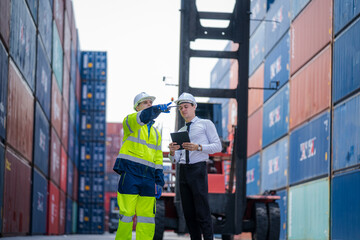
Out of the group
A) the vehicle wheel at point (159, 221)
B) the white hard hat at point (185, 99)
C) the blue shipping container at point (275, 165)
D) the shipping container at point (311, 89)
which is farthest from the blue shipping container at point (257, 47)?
the white hard hat at point (185, 99)

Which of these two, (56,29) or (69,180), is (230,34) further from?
(69,180)

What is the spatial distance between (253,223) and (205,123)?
400cm

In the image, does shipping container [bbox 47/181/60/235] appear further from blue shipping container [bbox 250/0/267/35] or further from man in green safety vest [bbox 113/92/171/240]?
man in green safety vest [bbox 113/92/171/240]

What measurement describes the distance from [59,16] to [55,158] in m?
5.53

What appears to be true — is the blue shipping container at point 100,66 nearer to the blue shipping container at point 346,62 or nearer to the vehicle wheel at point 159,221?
the blue shipping container at point 346,62

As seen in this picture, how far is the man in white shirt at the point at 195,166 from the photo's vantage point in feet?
21.5

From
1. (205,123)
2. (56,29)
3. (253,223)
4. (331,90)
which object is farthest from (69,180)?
(205,123)

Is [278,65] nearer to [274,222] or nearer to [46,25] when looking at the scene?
[46,25]

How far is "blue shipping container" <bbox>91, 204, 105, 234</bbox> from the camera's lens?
3884cm

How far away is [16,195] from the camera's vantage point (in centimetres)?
1498

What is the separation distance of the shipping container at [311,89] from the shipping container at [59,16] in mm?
8996

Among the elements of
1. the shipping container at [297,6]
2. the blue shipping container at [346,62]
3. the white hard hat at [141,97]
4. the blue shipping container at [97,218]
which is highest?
the shipping container at [297,6]

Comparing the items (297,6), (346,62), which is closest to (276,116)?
(297,6)

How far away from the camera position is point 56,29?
934 inches
